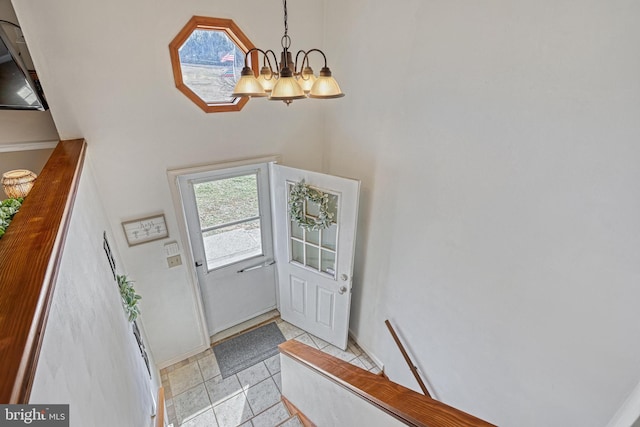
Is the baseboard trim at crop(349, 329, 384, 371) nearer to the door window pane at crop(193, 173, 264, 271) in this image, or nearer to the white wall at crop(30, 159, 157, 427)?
the door window pane at crop(193, 173, 264, 271)

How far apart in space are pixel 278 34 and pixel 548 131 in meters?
2.04

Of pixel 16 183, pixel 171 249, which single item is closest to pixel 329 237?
pixel 171 249

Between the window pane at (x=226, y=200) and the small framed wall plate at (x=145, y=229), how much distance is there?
37cm

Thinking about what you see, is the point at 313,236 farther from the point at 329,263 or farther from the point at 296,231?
the point at 329,263

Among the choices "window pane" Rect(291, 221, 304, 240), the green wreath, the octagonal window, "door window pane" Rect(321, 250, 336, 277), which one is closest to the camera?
the octagonal window

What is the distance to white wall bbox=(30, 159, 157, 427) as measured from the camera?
69 cm

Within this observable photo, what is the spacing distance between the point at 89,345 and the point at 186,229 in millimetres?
1637

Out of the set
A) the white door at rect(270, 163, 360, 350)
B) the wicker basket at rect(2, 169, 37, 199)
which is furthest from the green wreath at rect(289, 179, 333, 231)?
the wicker basket at rect(2, 169, 37, 199)

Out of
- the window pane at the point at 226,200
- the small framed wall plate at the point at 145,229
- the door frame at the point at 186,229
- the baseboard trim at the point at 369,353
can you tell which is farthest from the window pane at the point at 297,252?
the small framed wall plate at the point at 145,229

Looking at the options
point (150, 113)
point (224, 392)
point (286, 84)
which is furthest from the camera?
point (224, 392)

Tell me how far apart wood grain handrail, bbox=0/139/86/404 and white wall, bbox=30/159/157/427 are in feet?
0.18

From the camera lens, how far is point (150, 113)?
2109mm

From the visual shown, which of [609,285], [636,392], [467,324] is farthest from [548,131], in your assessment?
[467,324]

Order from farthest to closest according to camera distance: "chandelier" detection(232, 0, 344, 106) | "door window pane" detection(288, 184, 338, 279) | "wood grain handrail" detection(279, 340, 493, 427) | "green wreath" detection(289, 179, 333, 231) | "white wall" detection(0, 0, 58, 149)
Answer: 1. "door window pane" detection(288, 184, 338, 279)
2. "green wreath" detection(289, 179, 333, 231)
3. "white wall" detection(0, 0, 58, 149)
4. "chandelier" detection(232, 0, 344, 106)
5. "wood grain handrail" detection(279, 340, 493, 427)
